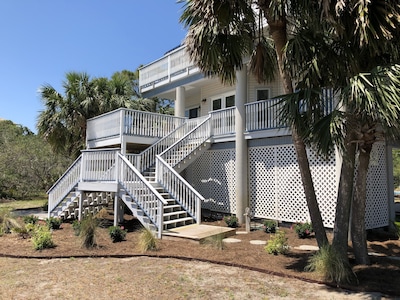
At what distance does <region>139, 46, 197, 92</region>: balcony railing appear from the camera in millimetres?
16219

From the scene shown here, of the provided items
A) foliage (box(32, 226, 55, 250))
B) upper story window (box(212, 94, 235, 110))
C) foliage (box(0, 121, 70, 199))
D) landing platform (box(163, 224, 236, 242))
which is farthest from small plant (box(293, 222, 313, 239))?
foliage (box(0, 121, 70, 199))

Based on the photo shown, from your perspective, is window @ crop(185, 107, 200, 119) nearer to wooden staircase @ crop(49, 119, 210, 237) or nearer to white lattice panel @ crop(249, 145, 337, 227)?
wooden staircase @ crop(49, 119, 210, 237)

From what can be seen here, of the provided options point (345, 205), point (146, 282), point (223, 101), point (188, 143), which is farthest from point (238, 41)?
point (223, 101)

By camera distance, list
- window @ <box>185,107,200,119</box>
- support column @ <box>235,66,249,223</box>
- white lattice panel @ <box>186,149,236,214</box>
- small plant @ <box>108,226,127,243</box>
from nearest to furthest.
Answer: small plant @ <box>108,226,127,243</box> < support column @ <box>235,66,249,223</box> < white lattice panel @ <box>186,149,236,214</box> < window @ <box>185,107,200,119</box>

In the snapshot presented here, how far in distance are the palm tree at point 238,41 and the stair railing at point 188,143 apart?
5629mm

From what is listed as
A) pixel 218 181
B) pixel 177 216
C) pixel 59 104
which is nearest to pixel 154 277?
pixel 177 216

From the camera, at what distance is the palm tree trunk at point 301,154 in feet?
22.7

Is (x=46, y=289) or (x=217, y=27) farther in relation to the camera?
(x=217, y=27)

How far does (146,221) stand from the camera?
10617 mm

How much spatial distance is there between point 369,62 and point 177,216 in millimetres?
7722

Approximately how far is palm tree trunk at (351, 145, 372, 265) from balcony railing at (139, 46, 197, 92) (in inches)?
406

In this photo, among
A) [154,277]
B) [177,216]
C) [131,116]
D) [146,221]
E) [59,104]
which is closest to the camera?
[154,277]

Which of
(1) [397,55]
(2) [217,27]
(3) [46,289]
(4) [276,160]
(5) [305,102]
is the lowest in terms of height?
(3) [46,289]

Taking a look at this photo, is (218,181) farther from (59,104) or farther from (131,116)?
(59,104)
